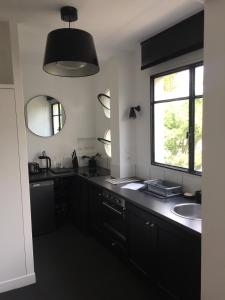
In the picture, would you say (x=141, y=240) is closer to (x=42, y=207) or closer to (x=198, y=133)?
(x=198, y=133)

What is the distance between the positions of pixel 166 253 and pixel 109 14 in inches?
88.6

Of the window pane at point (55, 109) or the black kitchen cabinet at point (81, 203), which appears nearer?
the black kitchen cabinet at point (81, 203)

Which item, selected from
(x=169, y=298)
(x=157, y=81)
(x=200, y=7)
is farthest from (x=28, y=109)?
(x=169, y=298)

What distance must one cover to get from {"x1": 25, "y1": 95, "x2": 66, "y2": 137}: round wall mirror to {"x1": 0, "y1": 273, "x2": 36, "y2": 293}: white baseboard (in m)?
2.31

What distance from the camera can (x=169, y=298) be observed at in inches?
88.7

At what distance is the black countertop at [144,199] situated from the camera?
203cm

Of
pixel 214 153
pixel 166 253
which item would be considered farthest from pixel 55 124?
pixel 214 153

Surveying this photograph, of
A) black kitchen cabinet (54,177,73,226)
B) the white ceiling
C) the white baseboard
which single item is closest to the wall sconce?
the white ceiling

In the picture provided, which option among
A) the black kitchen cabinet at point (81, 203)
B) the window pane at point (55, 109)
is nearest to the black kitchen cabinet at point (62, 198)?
the black kitchen cabinet at point (81, 203)

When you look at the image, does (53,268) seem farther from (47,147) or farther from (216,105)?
(216,105)

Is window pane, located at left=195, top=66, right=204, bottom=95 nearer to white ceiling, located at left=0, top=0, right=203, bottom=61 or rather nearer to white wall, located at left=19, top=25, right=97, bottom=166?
white ceiling, located at left=0, top=0, right=203, bottom=61

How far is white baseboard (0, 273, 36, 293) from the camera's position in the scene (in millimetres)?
2564

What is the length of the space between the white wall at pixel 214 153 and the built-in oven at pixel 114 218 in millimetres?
1419

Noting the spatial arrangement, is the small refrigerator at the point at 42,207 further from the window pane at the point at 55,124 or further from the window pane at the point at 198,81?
the window pane at the point at 198,81
